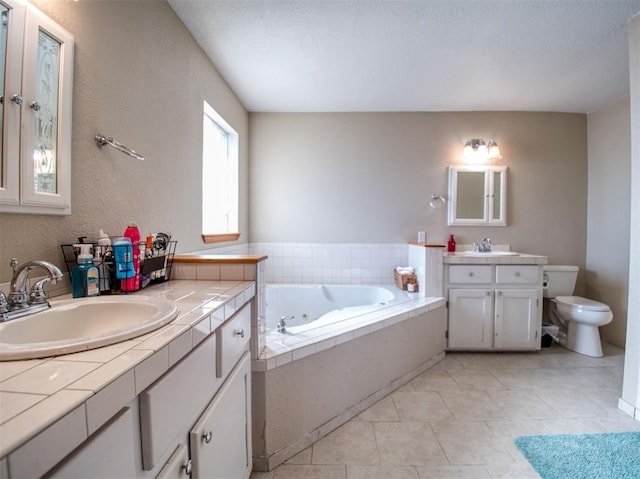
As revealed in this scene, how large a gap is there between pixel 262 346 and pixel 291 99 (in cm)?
233

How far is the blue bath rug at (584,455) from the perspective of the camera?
1344mm

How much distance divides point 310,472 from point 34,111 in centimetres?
173

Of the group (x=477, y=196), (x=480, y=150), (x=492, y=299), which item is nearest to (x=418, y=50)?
(x=480, y=150)

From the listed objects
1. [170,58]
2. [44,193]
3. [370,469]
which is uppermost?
[170,58]

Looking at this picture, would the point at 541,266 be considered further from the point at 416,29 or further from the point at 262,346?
the point at 262,346

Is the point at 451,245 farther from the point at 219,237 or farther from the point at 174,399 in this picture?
the point at 174,399

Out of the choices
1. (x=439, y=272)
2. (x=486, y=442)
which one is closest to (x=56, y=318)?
(x=486, y=442)

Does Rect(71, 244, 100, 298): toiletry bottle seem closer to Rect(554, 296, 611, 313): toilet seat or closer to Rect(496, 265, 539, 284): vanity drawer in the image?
Rect(496, 265, 539, 284): vanity drawer

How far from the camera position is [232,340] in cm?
102

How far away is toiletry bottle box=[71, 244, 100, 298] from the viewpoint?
0.95m

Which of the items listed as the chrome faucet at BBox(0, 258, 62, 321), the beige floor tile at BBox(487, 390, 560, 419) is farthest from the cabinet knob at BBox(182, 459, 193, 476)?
the beige floor tile at BBox(487, 390, 560, 419)

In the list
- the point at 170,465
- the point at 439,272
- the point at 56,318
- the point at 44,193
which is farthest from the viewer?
the point at 439,272

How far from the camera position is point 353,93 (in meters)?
2.67

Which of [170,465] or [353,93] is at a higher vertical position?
[353,93]
